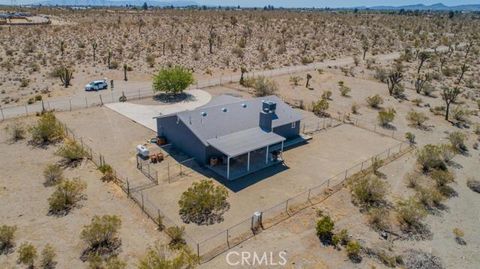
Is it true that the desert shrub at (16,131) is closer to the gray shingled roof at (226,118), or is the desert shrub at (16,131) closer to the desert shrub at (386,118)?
the gray shingled roof at (226,118)

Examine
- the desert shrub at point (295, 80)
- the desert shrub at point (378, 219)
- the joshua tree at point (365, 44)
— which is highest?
the joshua tree at point (365, 44)

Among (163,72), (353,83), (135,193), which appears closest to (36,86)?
(163,72)

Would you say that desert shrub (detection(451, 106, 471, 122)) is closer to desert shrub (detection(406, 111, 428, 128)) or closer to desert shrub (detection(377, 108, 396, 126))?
desert shrub (detection(406, 111, 428, 128))

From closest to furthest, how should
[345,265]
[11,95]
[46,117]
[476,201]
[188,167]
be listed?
[345,265] → [476,201] → [188,167] → [46,117] → [11,95]

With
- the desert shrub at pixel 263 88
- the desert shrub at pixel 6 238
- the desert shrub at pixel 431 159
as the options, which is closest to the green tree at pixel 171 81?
the desert shrub at pixel 263 88

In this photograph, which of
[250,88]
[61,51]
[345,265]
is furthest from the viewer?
[61,51]

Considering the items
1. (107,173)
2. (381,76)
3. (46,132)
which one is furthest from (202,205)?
(381,76)

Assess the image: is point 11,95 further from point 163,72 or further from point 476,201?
point 476,201
